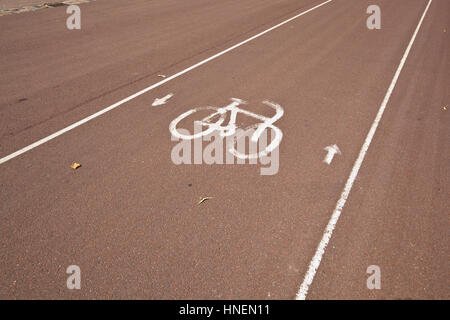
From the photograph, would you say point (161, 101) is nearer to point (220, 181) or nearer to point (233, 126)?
point (233, 126)

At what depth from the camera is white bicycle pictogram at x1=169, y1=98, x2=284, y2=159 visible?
538cm

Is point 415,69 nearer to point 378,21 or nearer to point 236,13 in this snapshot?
point 378,21

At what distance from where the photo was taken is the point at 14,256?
355cm

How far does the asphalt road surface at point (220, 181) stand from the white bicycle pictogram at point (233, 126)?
0.18 meters

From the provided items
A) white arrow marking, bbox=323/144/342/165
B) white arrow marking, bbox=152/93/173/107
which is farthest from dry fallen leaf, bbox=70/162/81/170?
white arrow marking, bbox=323/144/342/165

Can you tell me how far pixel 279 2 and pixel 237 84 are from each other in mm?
12660

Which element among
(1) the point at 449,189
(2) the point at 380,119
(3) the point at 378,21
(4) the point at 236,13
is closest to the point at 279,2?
(4) the point at 236,13

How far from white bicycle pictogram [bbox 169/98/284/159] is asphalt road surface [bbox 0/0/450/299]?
0.18 meters

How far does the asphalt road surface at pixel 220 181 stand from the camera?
3420mm

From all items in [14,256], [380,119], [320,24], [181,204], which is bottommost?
[14,256]

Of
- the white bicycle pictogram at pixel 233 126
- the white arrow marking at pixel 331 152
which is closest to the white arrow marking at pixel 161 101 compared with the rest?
the white bicycle pictogram at pixel 233 126

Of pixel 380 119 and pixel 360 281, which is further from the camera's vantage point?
pixel 380 119
